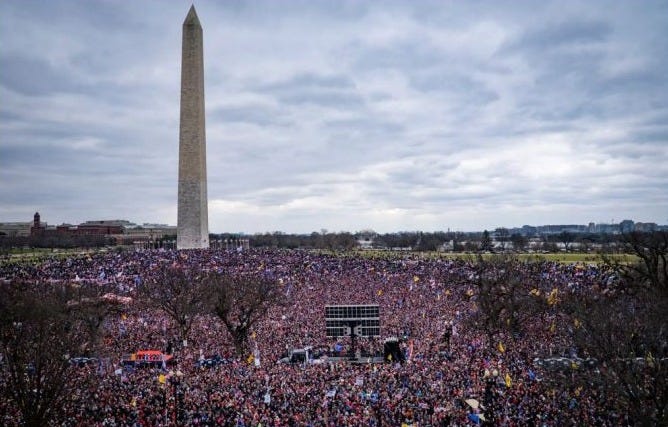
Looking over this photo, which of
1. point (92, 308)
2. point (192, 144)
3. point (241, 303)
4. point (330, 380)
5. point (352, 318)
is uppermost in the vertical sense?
point (192, 144)

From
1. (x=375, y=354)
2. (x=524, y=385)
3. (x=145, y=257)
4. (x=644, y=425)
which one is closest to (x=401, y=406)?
(x=524, y=385)

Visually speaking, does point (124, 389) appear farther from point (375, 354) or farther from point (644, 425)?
point (644, 425)

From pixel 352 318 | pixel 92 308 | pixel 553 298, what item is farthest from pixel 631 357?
pixel 92 308

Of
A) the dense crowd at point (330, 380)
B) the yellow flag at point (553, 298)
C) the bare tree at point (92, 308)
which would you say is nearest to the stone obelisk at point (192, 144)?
the bare tree at point (92, 308)

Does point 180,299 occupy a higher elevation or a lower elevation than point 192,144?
lower

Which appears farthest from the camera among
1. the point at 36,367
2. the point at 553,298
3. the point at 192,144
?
the point at 192,144

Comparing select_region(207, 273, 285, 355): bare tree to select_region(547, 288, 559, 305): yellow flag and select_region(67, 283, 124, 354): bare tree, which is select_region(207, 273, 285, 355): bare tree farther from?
select_region(547, 288, 559, 305): yellow flag

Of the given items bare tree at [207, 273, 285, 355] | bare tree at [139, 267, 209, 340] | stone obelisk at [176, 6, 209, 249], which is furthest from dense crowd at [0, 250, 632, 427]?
stone obelisk at [176, 6, 209, 249]

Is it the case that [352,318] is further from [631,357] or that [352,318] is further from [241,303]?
[631,357]
